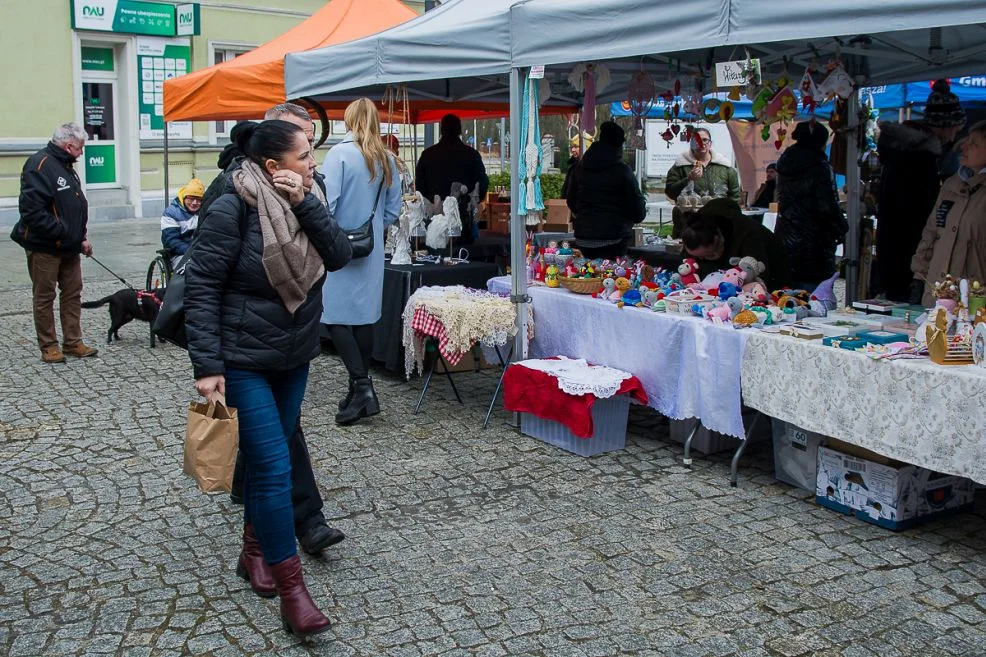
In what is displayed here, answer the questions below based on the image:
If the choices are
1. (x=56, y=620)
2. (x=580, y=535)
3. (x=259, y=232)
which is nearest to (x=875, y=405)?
(x=580, y=535)

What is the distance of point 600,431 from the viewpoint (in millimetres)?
5215

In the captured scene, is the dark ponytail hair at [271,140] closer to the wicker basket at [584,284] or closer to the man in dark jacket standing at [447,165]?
the wicker basket at [584,284]

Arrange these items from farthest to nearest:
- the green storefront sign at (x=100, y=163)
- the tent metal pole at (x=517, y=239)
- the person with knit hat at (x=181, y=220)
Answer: the green storefront sign at (x=100, y=163), the person with knit hat at (x=181, y=220), the tent metal pole at (x=517, y=239)

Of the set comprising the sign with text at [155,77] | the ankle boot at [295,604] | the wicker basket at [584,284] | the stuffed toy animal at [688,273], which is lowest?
the ankle boot at [295,604]

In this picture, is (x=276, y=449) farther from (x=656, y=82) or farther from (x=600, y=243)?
(x=656, y=82)

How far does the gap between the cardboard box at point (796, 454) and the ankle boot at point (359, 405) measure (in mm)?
2172

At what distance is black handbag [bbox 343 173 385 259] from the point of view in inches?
221

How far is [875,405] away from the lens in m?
4.10

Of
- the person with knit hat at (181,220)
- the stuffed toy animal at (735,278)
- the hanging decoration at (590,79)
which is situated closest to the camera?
the stuffed toy animal at (735,278)

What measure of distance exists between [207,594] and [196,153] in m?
16.0

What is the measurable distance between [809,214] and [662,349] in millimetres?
2585

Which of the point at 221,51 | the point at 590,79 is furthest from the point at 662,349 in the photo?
the point at 221,51

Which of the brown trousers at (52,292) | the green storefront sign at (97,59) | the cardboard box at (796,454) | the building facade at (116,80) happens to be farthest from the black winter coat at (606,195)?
the green storefront sign at (97,59)

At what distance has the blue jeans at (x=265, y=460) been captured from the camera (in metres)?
3.21
